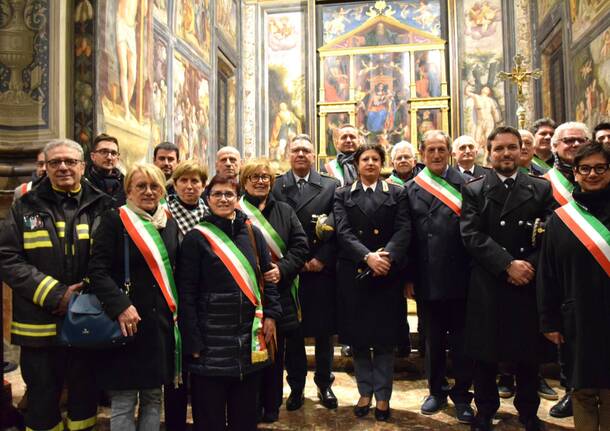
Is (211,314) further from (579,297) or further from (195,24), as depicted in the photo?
(195,24)

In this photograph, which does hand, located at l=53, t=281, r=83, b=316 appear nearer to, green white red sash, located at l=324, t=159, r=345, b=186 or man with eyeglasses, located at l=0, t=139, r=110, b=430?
man with eyeglasses, located at l=0, t=139, r=110, b=430

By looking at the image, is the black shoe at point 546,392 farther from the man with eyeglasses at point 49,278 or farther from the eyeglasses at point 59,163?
the eyeglasses at point 59,163

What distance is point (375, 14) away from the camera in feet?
46.3

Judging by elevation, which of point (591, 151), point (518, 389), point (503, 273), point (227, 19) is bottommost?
point (518, 389)

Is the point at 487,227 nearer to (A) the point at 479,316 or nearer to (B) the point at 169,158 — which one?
(A) the point at 479,316

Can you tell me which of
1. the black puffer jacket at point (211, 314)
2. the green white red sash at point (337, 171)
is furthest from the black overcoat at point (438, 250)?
the black puffer jacket at point (211, 314)

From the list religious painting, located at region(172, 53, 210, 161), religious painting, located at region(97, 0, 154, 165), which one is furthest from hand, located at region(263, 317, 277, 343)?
religious painting, located at region(172, 53, 210, 161)

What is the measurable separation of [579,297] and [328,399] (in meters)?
1.97

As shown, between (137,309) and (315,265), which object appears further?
(315,265)

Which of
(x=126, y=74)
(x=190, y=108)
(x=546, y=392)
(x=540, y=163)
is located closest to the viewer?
(x=546, y=392)

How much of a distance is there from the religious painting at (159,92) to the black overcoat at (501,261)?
6.53 meters

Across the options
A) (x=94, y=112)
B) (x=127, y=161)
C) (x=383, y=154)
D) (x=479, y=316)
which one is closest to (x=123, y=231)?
(x=383, y=154)

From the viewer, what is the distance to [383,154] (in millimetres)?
3781

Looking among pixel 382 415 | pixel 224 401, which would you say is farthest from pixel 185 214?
pixel 382 415
